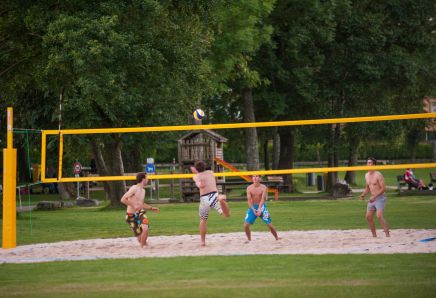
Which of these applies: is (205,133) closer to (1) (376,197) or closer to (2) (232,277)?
(1) (376,197)

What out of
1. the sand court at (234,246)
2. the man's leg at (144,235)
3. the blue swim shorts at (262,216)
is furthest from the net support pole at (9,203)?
the blue swim shorts at (262,216)

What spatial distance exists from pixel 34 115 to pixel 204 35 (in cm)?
754

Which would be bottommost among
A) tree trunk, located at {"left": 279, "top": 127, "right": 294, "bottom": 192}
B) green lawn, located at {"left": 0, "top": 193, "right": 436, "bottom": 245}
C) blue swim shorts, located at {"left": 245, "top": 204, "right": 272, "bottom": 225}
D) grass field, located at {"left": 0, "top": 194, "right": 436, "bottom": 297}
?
grass field, located at {"left": 0, "top": 194, "right": 436, "bottom": 297}

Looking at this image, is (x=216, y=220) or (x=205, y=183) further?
(x=216, y=220)

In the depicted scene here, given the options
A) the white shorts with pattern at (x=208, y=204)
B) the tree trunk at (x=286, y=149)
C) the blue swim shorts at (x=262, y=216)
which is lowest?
the blue swim shorts at (x=262, y=216)

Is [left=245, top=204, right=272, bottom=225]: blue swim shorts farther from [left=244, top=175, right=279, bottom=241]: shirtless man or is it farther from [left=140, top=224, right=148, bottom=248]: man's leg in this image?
[left=140, top=224, right=148, bottom=248]: man's leg

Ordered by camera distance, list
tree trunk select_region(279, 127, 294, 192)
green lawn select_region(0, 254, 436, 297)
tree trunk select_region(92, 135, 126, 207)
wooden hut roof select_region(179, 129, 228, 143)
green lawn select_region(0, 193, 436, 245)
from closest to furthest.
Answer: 1. green lawn select_region(0, 254, 436, 297)
2. green lawn select_region(0, 193, 436, 245)
3. tree trunk select_region(92, 135, 126, 207)
4. wooden hut roof select_region(179, 129, 228, 143)
5. tree trunk select_region(279, 127, 294, 192)

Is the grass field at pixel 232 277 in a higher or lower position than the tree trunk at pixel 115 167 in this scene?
lower

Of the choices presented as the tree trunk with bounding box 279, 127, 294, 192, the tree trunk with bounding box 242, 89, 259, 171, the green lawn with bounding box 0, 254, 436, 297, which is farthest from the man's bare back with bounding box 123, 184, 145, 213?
the tree trunk with bounding box 279, 127, 294, 192

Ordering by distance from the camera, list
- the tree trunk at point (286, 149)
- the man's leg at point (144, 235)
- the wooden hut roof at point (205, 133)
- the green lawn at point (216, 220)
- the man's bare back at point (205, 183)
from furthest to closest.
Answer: the tree trunk at point (286, 149) → the wooden hut roof at point (205, 133) → the green lawn at point (216, 220) → the man's bare back at point (205, 183) → the man's leg at point (144, 235)

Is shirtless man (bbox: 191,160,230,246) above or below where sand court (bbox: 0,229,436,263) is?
above

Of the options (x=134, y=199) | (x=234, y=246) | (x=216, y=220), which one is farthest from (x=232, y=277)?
(x=216, y=220)

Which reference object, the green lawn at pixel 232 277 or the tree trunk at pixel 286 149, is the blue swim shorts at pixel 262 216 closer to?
the green lawn at pixel 232 277

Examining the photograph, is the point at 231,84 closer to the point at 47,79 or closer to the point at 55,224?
the point at 47,79
